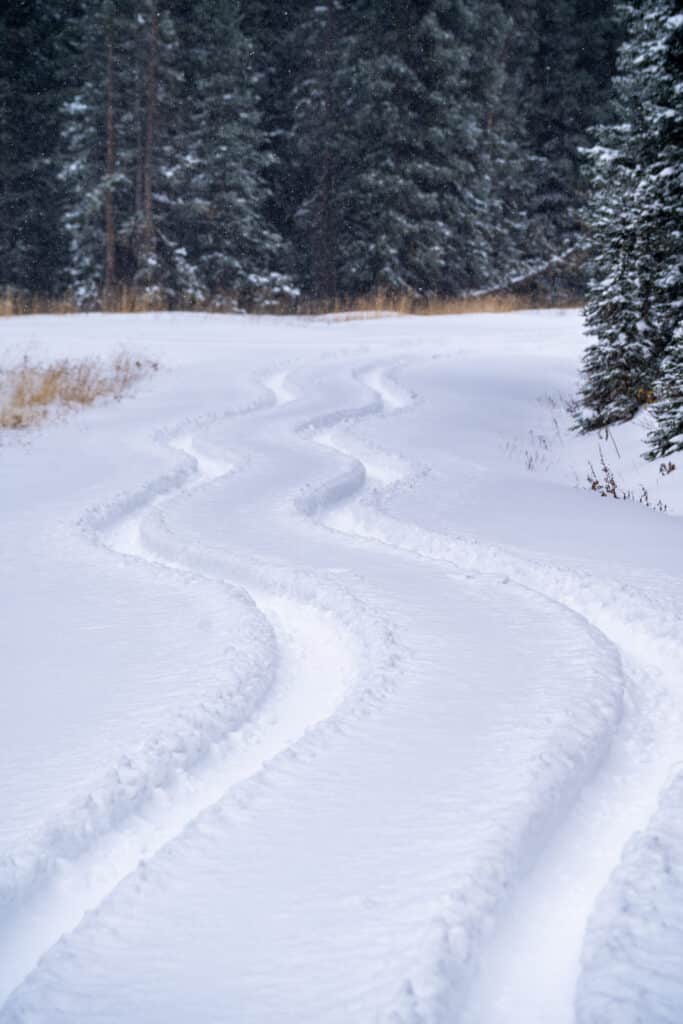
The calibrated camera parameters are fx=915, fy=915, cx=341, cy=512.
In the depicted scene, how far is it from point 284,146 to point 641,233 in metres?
33.1

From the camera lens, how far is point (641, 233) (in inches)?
390

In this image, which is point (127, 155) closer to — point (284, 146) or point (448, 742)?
point (284, 146)

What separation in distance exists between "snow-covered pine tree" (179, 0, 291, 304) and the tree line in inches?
3.6

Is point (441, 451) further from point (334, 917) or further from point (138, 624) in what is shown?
point (334, 917)

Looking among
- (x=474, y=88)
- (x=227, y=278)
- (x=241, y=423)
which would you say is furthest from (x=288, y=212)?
(x=241, y=423)

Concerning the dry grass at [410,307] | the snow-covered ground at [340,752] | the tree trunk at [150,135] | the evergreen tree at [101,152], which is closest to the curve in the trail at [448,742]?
the snow-covered ground at [340,752]

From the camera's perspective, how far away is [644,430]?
34.0 feet

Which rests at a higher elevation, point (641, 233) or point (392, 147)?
point (392, 147)

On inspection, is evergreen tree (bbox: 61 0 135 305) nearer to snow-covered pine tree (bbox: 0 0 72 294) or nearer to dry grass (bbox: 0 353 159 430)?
snow-covered pine tree (bbox: 0 0 72 294)

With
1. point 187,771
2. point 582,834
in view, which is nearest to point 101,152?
point 187,771

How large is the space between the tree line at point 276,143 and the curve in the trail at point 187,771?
2914 centimetres

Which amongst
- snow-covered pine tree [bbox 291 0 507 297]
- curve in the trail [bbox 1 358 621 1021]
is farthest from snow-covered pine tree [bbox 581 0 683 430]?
snow-covered pine tree [bbox 291 0 507 297]

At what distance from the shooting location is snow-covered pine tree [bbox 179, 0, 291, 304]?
34.3 metres

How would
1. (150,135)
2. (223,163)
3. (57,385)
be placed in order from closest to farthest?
(57,385) → (150,135) → (223,163)
